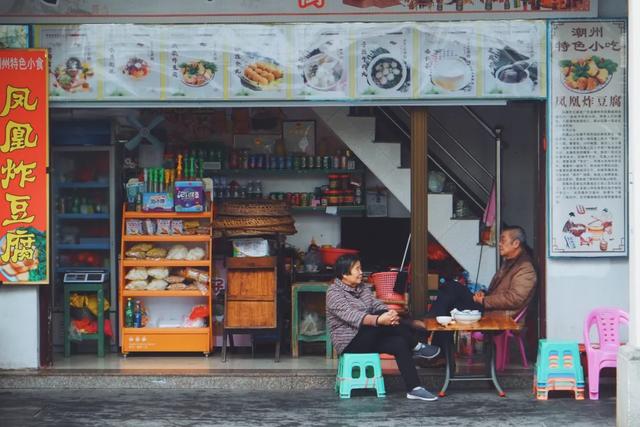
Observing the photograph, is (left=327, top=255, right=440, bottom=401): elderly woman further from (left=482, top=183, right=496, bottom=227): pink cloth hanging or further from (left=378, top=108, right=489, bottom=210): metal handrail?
(left=378, top=108, right=489, bottom=210): metal handrail

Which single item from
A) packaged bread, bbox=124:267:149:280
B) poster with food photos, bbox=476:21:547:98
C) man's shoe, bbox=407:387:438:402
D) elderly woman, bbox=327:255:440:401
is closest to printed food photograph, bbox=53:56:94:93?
packaged bread, bbox=124:267:149:280

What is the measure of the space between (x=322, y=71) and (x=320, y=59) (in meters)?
0.12

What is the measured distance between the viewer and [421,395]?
10.1 metres

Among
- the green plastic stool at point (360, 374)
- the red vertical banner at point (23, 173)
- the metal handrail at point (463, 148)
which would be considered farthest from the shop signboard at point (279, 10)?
the green plastic stool at point (360, 374)

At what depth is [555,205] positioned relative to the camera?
10680 mm

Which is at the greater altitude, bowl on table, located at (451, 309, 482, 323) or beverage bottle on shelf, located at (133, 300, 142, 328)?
bowl on table, located at (451, 309, 482, 323)

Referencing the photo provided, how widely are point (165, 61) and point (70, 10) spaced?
40.6 inches

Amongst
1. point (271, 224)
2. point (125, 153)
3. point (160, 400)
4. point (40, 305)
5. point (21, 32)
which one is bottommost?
point (160, 400)

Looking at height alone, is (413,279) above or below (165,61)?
below

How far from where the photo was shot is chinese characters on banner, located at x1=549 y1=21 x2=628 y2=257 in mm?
10609

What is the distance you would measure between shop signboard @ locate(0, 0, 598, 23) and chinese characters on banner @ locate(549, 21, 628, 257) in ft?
1.20

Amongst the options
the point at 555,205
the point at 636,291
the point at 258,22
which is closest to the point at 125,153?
the point at 258,22

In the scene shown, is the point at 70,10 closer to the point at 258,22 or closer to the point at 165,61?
the point at 165,61

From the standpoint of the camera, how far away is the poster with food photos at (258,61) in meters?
10.6
